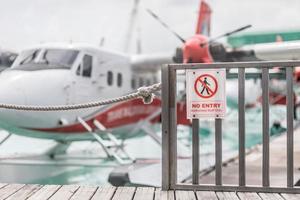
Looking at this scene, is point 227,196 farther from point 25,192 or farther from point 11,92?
point 11,92

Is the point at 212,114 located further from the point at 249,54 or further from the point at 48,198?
the point at 249,54

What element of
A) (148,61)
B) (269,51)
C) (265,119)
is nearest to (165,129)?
(265,119)

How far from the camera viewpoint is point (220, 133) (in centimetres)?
331

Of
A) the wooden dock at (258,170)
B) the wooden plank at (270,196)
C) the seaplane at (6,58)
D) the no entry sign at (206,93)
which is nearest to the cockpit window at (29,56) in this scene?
the seaplane at (6,58)

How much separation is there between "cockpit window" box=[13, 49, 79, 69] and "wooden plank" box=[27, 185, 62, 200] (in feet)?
16.3

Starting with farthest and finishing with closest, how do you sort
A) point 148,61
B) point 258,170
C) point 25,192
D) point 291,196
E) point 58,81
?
point 148,61
point 58,81
point 258,170
point 25,192
point 291,196

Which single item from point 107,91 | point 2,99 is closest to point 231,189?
point 2,99

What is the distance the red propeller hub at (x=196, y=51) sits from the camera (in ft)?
34.8

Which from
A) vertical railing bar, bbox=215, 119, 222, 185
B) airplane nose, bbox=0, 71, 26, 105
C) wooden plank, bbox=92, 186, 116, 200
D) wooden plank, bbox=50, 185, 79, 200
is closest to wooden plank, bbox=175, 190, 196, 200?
vertical railing bar, bbox=215, 119, 222, 185

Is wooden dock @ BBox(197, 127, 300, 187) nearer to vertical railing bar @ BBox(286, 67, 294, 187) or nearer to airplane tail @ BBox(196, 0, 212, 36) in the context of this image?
vertical railing bar @ BBox(286, 67, 294, 187)

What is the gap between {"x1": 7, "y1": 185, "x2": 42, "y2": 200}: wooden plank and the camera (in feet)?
10.7

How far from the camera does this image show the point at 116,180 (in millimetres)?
6992

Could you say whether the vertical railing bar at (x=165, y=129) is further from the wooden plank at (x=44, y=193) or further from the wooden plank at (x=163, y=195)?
the wooden plank at (x=44, y=193)

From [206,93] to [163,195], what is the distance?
0.83 m
